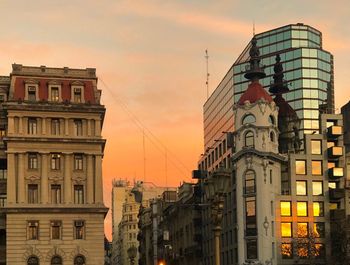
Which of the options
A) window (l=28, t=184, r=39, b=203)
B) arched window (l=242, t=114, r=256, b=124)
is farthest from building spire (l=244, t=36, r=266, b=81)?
window (l=28, t=184, r=39, b=203)

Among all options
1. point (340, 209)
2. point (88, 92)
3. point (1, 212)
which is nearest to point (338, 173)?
point (340, 209)

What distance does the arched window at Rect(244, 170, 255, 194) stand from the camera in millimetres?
129250

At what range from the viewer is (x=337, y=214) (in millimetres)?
131250

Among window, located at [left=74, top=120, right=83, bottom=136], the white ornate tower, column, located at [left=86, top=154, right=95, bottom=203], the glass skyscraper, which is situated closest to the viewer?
column, located at [left=86, top=154, right=95, bottom=203]

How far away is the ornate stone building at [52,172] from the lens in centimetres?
10688

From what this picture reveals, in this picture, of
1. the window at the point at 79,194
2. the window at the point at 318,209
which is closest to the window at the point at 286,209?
the window at the point at 318,209

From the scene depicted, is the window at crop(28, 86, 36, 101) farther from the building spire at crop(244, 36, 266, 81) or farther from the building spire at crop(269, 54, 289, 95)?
the building spire at crop(269, 54, 289, 95)

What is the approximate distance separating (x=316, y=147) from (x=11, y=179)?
53.4 m

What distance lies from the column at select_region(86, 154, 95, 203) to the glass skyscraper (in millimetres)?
72724

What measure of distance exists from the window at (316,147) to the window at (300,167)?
254 centimetres

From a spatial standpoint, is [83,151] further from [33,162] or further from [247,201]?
[247,201]

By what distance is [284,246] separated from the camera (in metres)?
130

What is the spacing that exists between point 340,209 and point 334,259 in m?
10.7

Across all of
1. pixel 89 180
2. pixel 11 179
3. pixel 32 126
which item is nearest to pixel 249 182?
pixel 89 180
